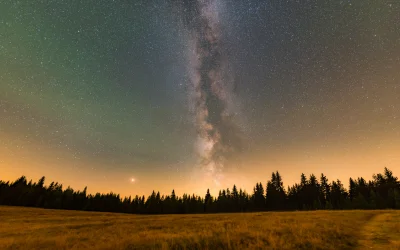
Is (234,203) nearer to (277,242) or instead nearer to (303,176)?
(303,176)

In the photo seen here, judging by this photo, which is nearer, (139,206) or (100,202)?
(100,202)

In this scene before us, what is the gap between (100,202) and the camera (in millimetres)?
107375

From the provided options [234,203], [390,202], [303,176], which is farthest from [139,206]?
[390,202]

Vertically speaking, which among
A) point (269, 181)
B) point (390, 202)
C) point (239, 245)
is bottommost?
point (239, 245)

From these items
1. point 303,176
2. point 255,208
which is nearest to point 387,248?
point 255,208

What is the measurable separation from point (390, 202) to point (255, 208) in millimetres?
51136

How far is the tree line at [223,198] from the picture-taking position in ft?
294

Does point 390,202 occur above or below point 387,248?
above

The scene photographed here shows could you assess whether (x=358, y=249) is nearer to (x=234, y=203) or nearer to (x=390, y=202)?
(x=390, y=202)

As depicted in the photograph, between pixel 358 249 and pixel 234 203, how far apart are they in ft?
346

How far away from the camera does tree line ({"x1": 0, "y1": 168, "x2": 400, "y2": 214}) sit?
89.7 metres

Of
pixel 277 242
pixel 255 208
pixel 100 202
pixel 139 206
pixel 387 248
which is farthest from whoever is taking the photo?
pixel 139 206

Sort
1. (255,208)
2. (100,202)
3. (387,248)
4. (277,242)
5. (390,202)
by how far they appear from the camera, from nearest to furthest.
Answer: (387,248)
(277,242)
(390,202)
(255,208)
(100,202)

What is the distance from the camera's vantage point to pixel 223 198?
11388 cm
